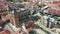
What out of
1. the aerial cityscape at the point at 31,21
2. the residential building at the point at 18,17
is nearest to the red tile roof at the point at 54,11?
the aerial cityscape at the point at 31,21

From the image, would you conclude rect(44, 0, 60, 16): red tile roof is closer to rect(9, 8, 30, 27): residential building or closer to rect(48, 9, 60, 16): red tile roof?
rect(48, 9, 60, 16): red tile roof

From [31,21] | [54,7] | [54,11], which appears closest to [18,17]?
[31,21]

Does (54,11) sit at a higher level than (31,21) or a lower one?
higher

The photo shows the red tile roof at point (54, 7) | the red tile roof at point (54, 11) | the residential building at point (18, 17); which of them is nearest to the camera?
the residential building at point (18, 17)

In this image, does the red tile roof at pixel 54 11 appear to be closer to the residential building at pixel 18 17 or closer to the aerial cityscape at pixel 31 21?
the aerial cityscape at pixel 31 21

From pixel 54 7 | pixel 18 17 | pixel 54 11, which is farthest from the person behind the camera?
pixel 54 7

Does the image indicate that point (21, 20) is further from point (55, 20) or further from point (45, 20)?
point (55, 20)

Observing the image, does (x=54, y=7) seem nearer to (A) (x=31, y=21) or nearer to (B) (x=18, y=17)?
(A) (x=31, y=21)

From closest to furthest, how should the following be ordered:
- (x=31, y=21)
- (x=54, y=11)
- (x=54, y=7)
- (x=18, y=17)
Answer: (x=18, y=17) < (x=31, y=21) < (x=54, y=11) < (x=54, y=7)

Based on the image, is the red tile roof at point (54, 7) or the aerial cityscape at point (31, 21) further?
the red tile roof at point (54, 7)

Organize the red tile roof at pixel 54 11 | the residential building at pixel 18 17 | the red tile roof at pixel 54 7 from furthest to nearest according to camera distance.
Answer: the red tile roof at pixel 54 7
the red tile roof at pixel 54 11
the residential building at pixel 18 17

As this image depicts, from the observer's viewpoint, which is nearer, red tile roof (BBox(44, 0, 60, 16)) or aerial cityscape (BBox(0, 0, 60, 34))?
aerial cityscape (BBox(0, 0, 60, 34))

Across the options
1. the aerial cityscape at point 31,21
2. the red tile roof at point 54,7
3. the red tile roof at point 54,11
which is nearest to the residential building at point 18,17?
the aerial cityscape at point 31,21

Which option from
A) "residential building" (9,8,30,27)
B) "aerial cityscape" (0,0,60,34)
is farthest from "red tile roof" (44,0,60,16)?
"residential building" (9,8,30,27)
